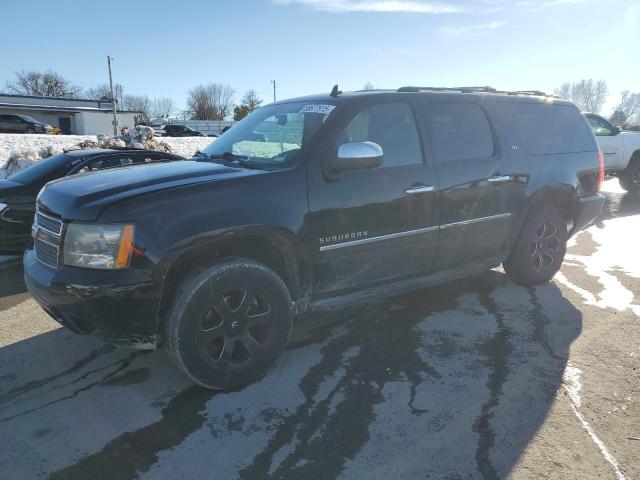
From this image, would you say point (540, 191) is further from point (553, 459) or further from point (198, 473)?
point (198, 473)

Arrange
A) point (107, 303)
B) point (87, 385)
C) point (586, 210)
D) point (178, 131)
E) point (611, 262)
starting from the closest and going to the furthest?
1. point (107, 303)
2. point (87, 385)
3. point (586, 210)
4. point (611, 262)
5. point (178, 131)

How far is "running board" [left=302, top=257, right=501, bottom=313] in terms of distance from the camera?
3449mm

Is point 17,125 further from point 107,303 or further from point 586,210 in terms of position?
point 586,210

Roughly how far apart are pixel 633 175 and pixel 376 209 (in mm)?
12033

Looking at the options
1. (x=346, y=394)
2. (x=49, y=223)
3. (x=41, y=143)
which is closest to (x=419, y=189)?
(x=346, y=394)

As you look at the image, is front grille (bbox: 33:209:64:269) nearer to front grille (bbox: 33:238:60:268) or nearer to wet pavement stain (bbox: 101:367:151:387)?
front grille (bbox: 33:238:60:268)

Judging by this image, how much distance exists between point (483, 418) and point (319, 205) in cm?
167

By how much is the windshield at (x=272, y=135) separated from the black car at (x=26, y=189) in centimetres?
225

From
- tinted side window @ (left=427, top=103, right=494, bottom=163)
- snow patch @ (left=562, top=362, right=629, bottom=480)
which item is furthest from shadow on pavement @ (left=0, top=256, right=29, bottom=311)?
snow patch @ (left=562, top=362, right=629, bottom=480)

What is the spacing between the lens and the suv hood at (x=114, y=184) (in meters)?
2.80

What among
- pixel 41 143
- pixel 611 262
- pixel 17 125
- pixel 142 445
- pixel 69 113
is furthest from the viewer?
pixel 69 113

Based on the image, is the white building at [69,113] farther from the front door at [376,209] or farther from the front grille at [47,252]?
the front door at [376,209]

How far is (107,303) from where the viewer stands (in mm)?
2697

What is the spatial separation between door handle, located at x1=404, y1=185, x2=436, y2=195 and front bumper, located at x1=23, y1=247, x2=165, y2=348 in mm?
1984
